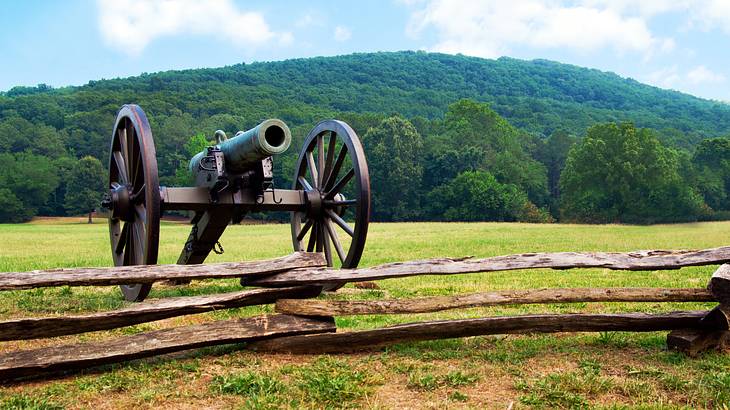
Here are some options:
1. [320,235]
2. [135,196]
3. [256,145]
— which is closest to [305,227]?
[320,235]

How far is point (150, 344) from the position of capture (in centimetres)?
460

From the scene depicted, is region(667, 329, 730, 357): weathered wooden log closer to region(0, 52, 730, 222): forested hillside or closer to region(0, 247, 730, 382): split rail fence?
region(0, 247, 730, 382): split rail fence

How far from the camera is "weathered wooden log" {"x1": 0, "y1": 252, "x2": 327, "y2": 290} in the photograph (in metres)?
4.35

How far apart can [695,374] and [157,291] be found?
6899 millimetres

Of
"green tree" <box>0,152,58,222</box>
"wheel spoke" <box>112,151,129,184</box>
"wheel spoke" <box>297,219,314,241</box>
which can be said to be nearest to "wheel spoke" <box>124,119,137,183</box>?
"wheel spoke" <box>112,151,129,184</box>

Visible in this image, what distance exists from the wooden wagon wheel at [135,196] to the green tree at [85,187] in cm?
5075

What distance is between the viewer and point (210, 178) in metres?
7.62

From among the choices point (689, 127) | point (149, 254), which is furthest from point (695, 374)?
point (689, 127)

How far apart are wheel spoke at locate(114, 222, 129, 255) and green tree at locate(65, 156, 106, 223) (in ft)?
166

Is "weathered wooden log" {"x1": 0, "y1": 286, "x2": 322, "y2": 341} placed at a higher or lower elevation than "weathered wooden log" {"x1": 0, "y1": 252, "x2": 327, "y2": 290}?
lower

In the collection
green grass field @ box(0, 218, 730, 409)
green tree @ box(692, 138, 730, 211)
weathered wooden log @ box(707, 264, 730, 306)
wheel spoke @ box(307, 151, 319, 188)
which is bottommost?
green grass field @ box(0, 218, 730, 409)

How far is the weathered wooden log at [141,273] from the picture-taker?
14.3 ft

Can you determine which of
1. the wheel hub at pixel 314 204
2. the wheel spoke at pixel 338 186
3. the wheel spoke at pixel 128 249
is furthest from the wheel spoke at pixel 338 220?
the wheel spoke at pixel 128 249

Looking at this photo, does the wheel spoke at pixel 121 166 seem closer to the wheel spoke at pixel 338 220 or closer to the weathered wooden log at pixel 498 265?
the wheel spoke at pixel 338 220
